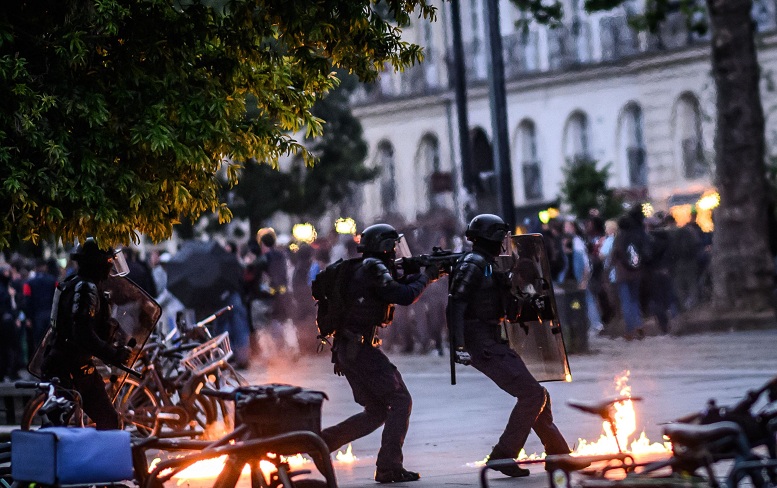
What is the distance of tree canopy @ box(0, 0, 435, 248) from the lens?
10055mm

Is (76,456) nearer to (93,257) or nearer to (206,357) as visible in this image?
(93,257)

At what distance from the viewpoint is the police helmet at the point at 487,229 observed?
34.7ft

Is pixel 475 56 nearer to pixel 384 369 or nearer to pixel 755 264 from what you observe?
pixel 755 264

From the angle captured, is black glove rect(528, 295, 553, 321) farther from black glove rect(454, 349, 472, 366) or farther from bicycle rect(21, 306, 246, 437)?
bicycle rect(21, 306, 246, 437)

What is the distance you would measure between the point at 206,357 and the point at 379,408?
4.01 meters

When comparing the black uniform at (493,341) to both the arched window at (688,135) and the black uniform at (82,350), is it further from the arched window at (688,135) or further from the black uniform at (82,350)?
the arched window at (688,135)

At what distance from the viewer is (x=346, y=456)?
12742 mm

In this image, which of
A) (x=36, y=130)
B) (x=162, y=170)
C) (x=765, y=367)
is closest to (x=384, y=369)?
(x=162, y=170)

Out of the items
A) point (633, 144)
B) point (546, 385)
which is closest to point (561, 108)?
point (633, 144)

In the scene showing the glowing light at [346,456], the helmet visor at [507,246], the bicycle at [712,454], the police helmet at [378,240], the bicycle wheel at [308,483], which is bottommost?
the glowing light at [346,456]

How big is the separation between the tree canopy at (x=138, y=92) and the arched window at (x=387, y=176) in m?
40.2

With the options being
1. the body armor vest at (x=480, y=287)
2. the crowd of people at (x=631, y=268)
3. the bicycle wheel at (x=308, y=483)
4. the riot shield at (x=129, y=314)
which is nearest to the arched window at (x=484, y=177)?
the crowd of people at (x=631, y=268)

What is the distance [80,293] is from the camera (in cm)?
1070

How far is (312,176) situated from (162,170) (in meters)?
30.1
